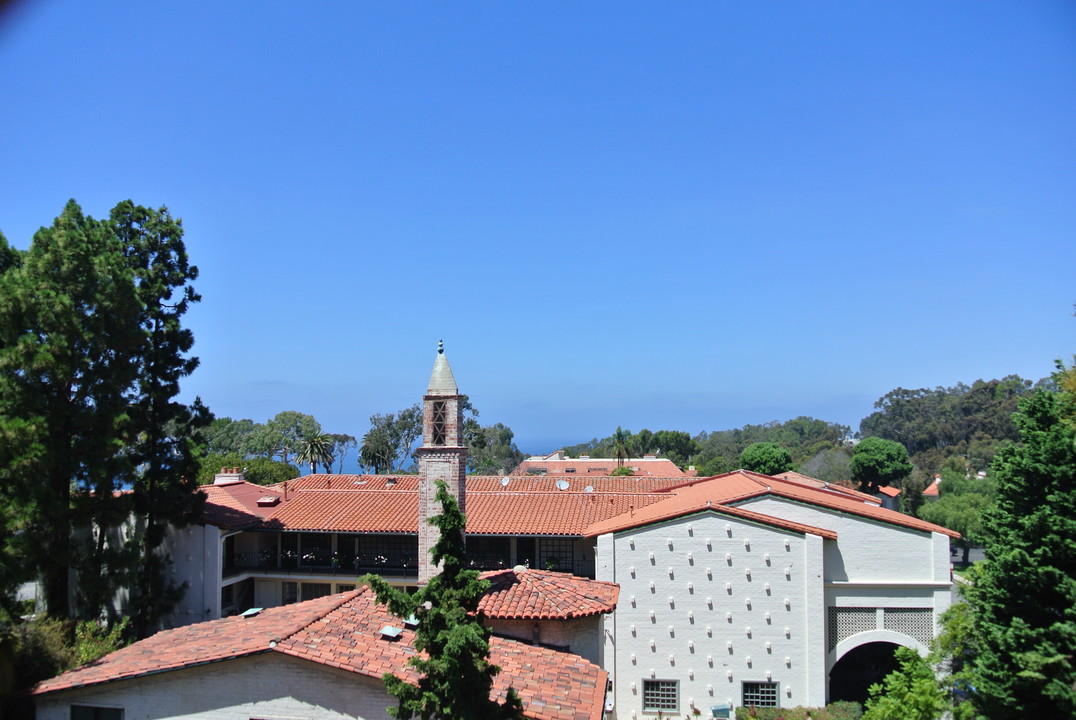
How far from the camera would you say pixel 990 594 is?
16.9m


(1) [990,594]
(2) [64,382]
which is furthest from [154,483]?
(1) [990,594]

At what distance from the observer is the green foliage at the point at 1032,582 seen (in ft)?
50.6

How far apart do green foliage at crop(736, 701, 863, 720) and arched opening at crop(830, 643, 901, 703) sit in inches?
76.9

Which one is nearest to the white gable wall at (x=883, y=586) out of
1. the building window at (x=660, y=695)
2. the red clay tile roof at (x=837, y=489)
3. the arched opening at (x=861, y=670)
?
the arched opening at (x=861, y=670)

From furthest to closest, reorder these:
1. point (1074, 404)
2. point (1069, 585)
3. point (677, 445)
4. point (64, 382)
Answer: point (677, 445), point (64, 382), point (1074, 404), point (1069, 585)

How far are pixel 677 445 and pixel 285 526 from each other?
88413 millimetres

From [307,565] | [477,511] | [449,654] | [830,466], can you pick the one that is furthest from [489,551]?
[830,466]

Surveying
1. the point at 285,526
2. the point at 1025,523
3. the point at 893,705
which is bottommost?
the point at 893,705

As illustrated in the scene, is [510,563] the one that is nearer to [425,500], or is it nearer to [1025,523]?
[425,500]

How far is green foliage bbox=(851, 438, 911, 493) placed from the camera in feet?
261

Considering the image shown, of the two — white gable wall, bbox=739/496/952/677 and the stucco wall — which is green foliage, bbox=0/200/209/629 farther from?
white gable wall, bbox=739/496/952/677

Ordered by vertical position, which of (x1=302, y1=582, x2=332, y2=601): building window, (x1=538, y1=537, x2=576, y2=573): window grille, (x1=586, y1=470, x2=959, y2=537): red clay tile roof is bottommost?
(x1=302, y1=582, x2=332, y2=601): building window

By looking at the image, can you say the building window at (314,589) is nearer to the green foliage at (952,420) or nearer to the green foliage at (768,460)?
the green foliage at (768,460)

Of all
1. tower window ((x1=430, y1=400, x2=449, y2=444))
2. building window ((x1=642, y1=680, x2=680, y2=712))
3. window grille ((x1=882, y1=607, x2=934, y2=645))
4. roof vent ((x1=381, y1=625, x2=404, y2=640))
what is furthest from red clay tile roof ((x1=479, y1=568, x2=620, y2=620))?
window grille ((x1=882, y1=607, x2=934, y2=645))
